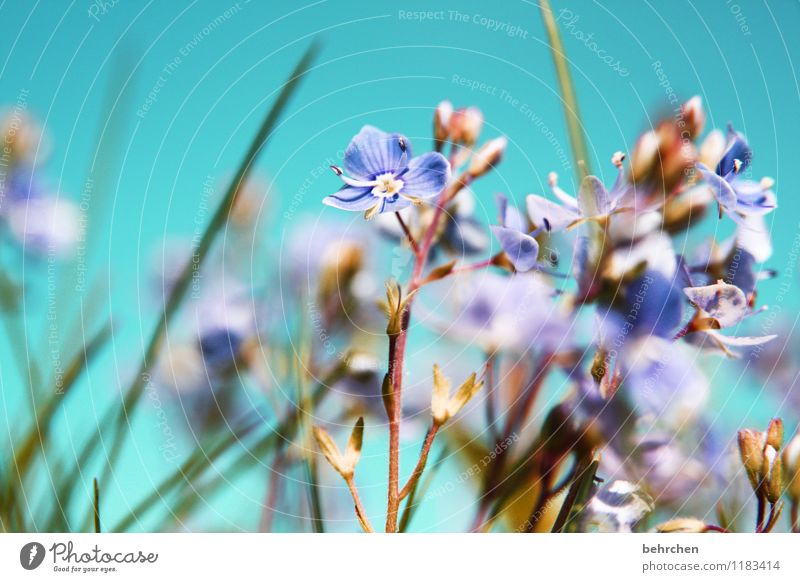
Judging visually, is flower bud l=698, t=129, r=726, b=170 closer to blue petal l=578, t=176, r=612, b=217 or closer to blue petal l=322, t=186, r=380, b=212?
blue petal l=578, t=176, r=612, b=217

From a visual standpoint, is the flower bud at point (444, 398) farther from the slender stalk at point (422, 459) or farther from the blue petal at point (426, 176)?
the blue petal at point (426, 176)

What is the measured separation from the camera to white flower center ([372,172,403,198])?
24.7 inches

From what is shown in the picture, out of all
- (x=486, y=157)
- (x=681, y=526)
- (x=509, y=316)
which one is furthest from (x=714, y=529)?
(x=486, y=157)

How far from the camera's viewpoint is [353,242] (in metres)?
0.67

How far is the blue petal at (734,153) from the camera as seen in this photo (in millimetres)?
648

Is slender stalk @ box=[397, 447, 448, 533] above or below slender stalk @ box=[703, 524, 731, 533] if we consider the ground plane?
above

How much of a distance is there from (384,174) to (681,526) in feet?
1.33

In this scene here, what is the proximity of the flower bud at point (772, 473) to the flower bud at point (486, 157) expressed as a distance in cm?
32

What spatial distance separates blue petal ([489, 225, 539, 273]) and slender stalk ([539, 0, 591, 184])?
0.12 meters

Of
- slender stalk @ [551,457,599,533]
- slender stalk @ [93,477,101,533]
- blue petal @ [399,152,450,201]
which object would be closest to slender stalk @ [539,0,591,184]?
blue petal @ [399,152,450,201]

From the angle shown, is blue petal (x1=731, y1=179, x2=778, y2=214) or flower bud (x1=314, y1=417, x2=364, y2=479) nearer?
flower bud (x1=314, y1=417, x2=364, y2=479)

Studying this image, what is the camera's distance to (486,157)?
25.1 inches

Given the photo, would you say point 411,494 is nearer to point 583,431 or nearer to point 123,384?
point 583,431
